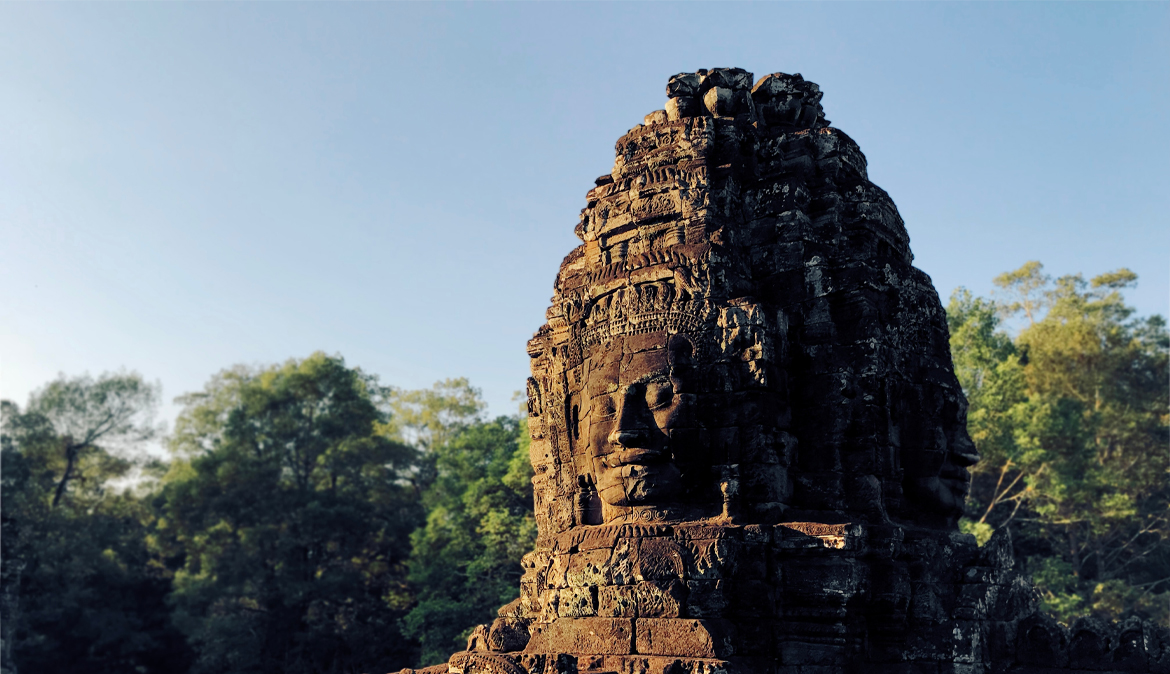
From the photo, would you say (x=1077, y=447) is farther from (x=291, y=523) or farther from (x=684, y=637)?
(x=291, y=523)

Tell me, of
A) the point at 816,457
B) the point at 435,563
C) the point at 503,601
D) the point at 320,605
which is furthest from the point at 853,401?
the point at 320,605

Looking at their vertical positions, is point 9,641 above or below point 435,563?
below

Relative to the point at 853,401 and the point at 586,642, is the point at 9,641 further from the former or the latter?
the point at 853,401

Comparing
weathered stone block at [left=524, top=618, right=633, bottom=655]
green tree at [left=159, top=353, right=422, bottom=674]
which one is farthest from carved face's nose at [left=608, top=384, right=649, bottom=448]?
green tree at [left=159, top=353, right=422, bottom=674]

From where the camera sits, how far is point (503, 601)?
61.5 ft

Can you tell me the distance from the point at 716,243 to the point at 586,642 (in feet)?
9.27

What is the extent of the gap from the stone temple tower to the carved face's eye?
0.01 metres

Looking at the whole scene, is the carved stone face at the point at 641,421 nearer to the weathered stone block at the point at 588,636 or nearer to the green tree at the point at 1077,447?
the weathered stone block at the point at 588,636

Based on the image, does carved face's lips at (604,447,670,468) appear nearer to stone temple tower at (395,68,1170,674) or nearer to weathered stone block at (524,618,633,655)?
stone temple tower at (395,68,1170,674)

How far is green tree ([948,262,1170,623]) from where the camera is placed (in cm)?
1775

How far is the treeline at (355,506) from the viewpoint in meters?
18.5

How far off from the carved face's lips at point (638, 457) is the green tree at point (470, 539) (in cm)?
1358

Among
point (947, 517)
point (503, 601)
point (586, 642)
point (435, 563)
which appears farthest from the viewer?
point (435, 563)

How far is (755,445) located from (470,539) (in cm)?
1588
